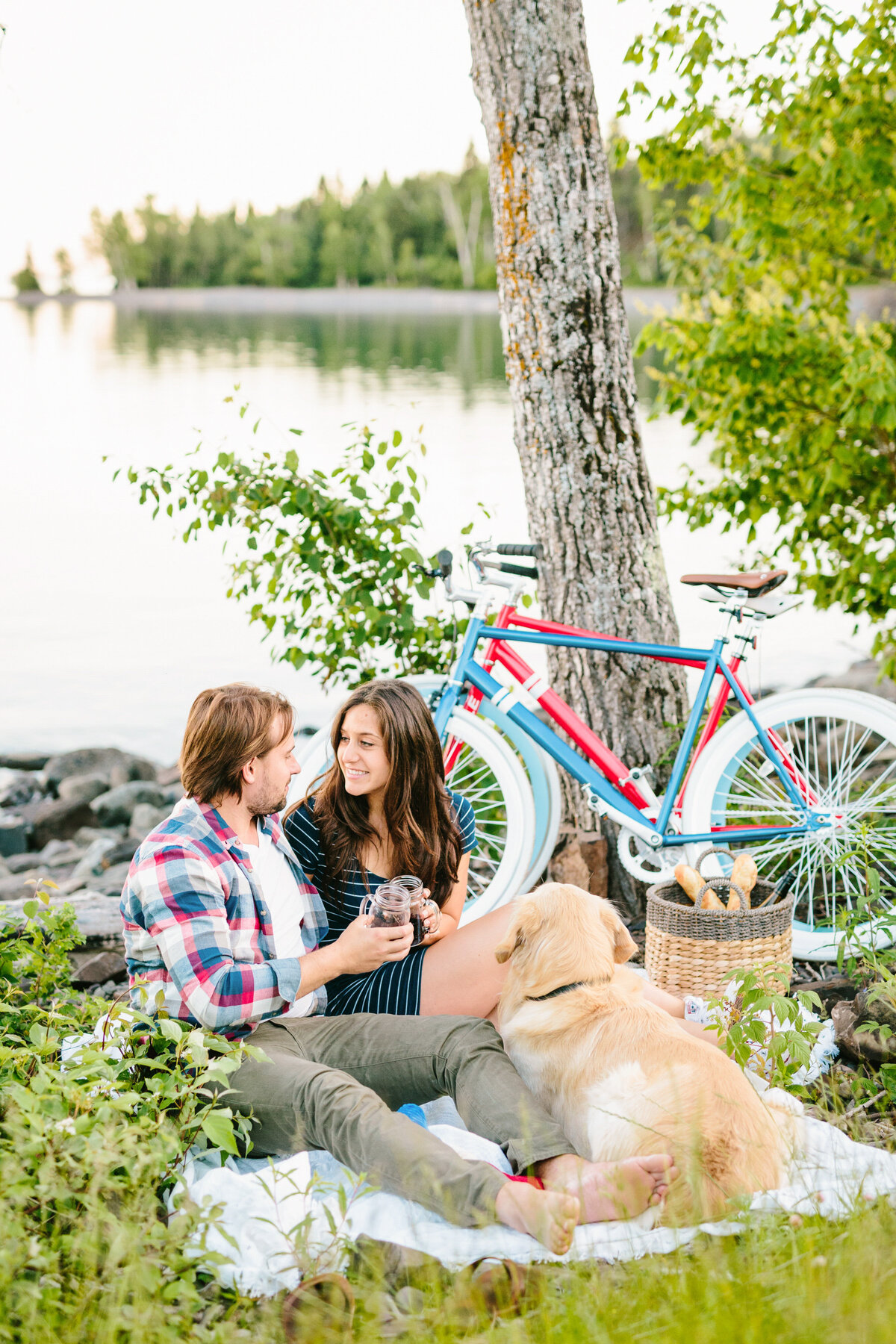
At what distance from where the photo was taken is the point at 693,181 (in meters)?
5.21

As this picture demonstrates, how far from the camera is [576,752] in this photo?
12.6ft

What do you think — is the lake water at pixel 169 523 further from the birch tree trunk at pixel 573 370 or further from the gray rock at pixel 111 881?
the gray rock at pixel 111 881

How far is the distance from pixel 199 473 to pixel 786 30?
3.13m

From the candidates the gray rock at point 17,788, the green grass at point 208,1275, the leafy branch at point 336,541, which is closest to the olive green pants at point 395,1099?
the green grass at point 208,1275

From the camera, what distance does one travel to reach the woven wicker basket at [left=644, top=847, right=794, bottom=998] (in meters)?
3.17

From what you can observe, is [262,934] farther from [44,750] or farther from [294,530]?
[44,750]

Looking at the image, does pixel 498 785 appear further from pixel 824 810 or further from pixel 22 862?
pixel 22 862

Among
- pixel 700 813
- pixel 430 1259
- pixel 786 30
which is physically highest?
pixel 786 30

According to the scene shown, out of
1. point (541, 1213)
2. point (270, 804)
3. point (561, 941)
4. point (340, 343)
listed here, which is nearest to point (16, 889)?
point (270, 804)


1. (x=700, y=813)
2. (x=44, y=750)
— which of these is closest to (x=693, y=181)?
(x=700, y=813)

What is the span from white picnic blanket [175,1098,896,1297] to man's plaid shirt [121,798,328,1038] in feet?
1.05

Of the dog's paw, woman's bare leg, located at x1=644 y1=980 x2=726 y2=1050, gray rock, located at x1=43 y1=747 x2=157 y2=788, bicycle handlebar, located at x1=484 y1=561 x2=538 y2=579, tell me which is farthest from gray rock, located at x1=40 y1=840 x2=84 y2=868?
the dog's paw

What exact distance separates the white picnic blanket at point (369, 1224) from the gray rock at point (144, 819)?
405cm

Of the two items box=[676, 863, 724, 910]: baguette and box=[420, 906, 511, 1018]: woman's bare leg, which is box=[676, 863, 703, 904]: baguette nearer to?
box=[676, 863, 724, 910]: baguette
